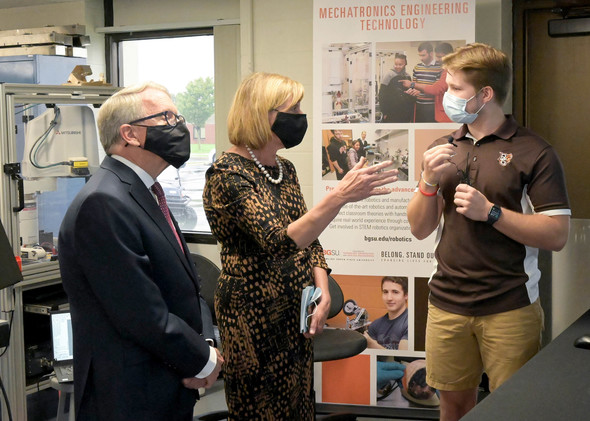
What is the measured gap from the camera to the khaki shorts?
224cm

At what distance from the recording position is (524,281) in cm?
225

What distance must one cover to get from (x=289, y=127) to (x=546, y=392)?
1.15 m

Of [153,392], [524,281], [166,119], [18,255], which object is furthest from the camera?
[18,255]

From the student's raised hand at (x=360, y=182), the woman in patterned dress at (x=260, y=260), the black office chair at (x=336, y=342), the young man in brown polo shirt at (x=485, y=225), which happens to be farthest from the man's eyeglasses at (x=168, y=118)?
the black office chair at (x=336, y=342)

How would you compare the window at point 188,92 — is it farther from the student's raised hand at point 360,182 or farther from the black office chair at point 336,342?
the student's raised hand at point 360,182

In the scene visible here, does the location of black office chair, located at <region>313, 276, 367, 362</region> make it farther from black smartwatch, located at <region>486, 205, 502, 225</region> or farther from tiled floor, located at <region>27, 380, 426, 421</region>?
black smartwatch, located at <region>486, 205, 502, 225</region>

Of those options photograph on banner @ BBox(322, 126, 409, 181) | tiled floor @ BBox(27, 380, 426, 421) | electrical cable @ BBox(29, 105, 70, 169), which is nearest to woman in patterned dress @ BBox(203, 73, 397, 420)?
photograph on banner @ BBox(322, 126, 409, 181)

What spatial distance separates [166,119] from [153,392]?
74 cm

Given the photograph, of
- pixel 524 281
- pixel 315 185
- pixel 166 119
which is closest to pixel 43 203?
pixel 315 185

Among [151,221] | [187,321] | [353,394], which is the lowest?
[353,394]

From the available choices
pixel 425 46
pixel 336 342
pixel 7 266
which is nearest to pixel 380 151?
pixel 425 46

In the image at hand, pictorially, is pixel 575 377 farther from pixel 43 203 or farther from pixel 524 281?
pixel 43 203

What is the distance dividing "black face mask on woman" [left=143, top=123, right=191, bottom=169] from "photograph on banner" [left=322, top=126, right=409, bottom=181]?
155 cm

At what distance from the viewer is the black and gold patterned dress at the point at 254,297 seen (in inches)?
85.6
